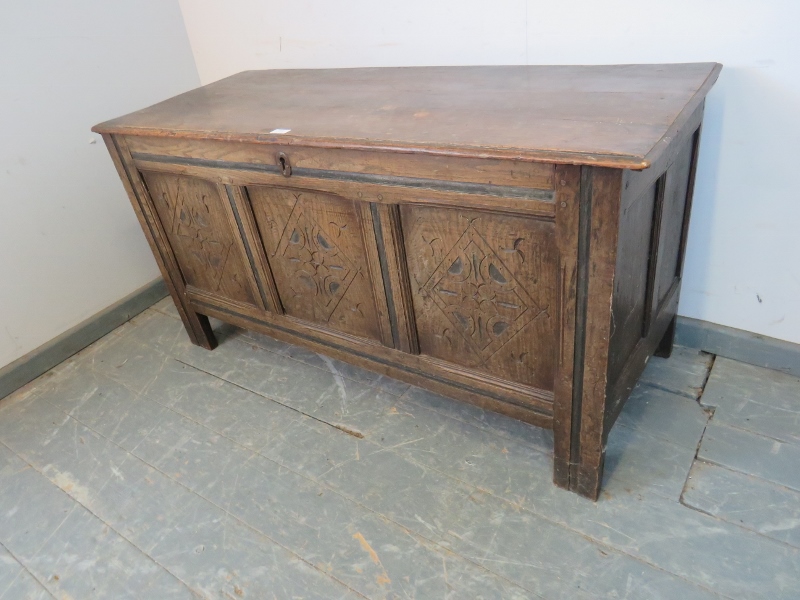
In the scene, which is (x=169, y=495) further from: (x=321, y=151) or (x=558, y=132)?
(x=558, y=132)

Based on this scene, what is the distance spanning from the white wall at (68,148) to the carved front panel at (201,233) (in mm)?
552

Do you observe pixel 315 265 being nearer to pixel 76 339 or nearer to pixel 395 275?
pixel 395 275

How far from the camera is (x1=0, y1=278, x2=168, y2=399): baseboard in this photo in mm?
2127

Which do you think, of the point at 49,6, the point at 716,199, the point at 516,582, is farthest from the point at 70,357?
the point at 716,199

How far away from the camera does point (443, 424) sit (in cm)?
168

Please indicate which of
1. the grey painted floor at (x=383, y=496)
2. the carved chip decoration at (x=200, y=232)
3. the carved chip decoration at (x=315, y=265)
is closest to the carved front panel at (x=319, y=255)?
the carved chip decoration at (x=315, y=265)

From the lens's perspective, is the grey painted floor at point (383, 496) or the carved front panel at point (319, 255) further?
the carved front panel at point (319, 255)

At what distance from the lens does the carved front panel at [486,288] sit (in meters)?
1.20

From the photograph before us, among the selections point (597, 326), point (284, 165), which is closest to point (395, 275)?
point (284, 165)

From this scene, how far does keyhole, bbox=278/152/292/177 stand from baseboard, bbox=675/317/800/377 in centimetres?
127

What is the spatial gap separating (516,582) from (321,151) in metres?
1.05

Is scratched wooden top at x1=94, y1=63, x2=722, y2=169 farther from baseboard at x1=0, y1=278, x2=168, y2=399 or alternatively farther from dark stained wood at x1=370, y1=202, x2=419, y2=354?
baseboard at x1=0, y1=278, x2=168, y2=399

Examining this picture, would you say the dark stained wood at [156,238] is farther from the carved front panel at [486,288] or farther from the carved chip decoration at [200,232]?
the carved front panel at [486,288]

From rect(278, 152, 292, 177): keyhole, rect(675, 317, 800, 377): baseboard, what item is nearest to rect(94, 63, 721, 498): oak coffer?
rect(278, 152, 292, 177): keyhole
